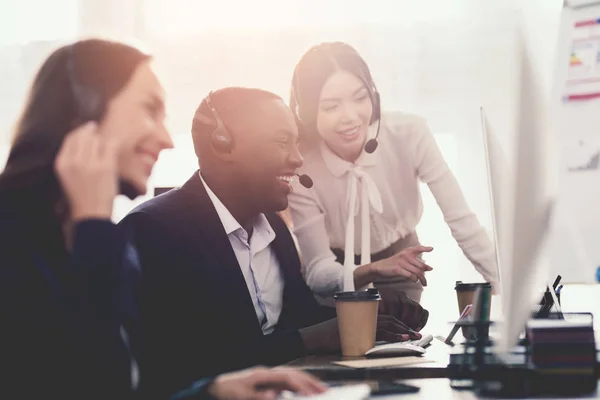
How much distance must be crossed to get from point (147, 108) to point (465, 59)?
137 centimetres

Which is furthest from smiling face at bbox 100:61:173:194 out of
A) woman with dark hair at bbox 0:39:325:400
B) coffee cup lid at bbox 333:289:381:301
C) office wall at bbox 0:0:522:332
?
office wall at bbox 0:0:522:332

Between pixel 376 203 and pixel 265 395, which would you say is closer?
pixel 265 395

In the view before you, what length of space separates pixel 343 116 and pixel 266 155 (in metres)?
0.34

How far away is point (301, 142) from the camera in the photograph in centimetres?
218

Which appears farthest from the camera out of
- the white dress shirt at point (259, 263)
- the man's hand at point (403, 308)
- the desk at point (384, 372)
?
the man's hand at point (403, 308)

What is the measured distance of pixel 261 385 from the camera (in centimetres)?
89

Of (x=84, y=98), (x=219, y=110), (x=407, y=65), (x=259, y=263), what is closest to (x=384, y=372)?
(x=84, y=98)

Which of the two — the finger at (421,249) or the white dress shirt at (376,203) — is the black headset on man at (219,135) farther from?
the finger at (421,249)

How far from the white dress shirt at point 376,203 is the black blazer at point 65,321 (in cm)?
128

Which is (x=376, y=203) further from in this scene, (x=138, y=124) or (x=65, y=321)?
(x=65, y=321)

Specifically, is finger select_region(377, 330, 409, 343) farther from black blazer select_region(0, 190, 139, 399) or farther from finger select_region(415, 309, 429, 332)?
black blazer select_region(0, 190, 139, 399)

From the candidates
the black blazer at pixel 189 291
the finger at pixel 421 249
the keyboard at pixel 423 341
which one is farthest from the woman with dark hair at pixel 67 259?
the finger at pixel 421 249

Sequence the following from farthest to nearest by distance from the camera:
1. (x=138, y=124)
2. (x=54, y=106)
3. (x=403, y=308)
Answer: (x=403, y=308) → (x=138, y=124) → (x=54, y=106)

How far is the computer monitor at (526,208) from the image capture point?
91 centimetres
